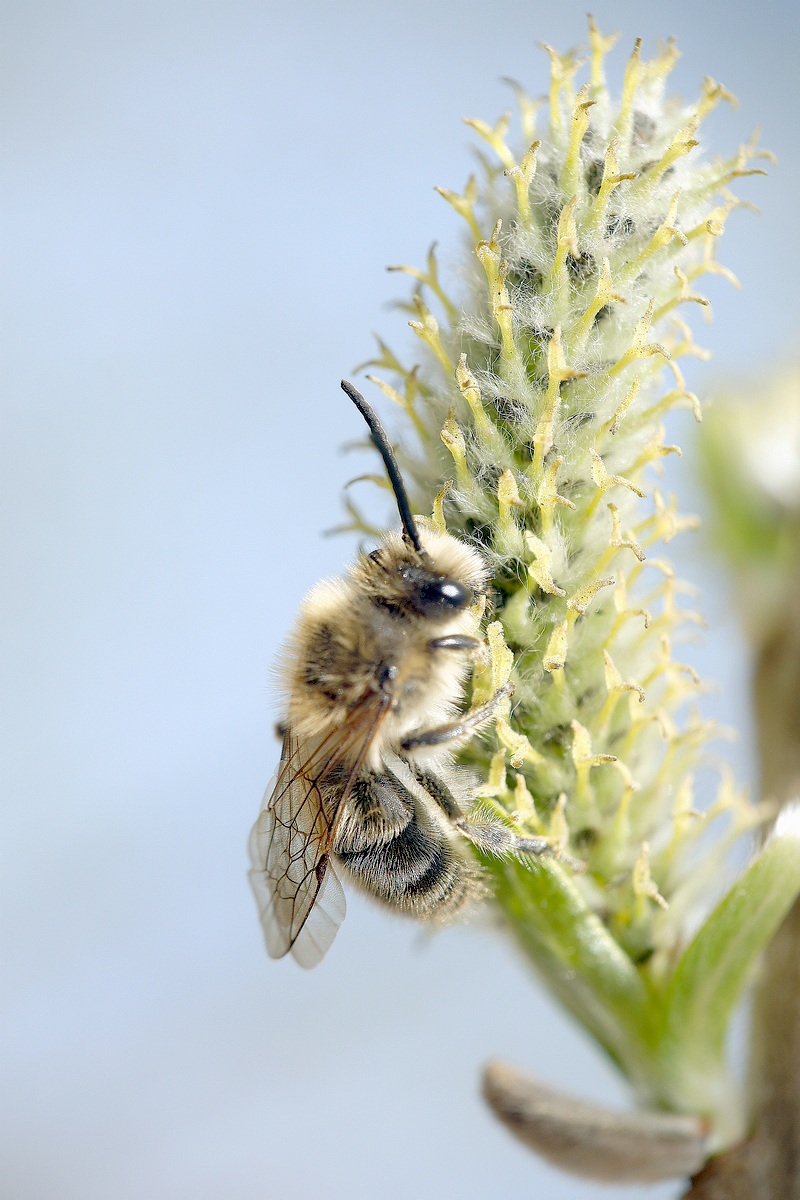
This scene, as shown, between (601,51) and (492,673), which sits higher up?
(601,51)

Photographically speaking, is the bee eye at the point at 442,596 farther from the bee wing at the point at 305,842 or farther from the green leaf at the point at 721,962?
the green leaf at the point at 721,962

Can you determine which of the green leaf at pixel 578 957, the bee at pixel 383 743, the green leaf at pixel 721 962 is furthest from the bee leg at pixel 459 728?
the green leaf at pixel 721 962

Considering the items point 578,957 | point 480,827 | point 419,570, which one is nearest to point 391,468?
point 419,570

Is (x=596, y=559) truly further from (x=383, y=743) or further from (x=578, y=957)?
(x=578, y=957)

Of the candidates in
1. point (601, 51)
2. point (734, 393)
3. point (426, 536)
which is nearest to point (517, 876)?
point (426, 536)

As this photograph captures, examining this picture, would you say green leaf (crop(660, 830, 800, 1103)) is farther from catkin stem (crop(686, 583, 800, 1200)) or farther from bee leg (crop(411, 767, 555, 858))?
bee leg (crop(411, 767, 555, 858))

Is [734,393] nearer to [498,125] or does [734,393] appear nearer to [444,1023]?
[498,125]

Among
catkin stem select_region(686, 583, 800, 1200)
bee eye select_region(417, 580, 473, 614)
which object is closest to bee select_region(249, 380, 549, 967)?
bee eye select_region(417, 580, 473, 614)
